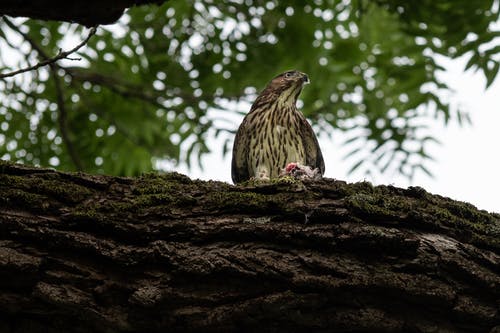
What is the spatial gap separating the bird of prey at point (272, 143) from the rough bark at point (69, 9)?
3.68m

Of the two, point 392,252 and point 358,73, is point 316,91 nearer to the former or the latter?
point 358,73

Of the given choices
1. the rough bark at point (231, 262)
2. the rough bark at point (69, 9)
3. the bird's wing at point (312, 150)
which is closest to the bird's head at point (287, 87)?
the bird's wing at point (312, 150)

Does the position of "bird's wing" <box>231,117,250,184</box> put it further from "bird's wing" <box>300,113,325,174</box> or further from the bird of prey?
"bird's wing" <box>300,113,325,174</box>

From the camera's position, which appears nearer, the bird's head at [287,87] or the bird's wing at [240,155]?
the bird's wing at [240,155]

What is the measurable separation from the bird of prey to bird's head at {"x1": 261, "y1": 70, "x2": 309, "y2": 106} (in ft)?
0.19

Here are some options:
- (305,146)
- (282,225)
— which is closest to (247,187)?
(282,225)

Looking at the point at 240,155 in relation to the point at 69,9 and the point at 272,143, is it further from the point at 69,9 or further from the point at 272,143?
the point at 69,9

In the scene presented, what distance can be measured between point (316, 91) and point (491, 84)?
111 inches

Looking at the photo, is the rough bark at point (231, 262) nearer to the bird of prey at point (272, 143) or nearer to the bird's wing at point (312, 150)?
the bird of prey at point (272, 143)

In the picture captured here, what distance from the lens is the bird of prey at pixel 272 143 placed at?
628cm

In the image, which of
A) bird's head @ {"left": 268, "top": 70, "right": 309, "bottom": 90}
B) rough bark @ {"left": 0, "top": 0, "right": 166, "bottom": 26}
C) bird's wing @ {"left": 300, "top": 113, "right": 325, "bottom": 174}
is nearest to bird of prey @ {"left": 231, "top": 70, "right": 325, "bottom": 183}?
bird's wing @ {"left": 300, "top": 113, "right": 325, "bottom": 174}

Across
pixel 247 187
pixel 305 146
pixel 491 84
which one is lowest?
pixel 247 187

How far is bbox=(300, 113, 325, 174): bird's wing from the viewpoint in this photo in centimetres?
642

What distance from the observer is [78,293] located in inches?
120
